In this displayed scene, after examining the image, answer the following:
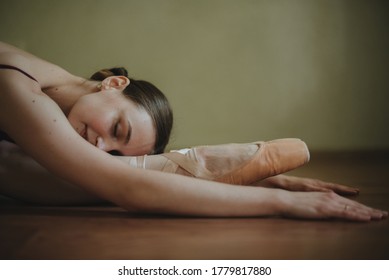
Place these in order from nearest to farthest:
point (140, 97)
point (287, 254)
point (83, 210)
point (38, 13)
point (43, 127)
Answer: point (287, 254) < point (43, 127) < point (83, 210) < point (140, 97) < point (38, 13)

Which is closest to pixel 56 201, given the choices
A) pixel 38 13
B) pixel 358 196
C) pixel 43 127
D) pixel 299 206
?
pixel 43 127

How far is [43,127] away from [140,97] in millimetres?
310

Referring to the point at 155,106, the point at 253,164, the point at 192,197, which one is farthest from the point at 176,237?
the point at 155,106

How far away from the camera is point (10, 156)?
3.15 ft

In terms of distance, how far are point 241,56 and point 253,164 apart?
2.09 meters

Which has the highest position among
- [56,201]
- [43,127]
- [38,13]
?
[38,13]

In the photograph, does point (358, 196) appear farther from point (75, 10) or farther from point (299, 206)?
point (75, 10)

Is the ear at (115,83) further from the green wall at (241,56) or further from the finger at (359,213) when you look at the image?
the green wall at (241,56)

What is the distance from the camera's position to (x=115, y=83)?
3.57 ft

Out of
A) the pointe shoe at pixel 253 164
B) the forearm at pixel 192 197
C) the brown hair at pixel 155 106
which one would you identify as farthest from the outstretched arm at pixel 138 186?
the brown hair at pixel 155 106

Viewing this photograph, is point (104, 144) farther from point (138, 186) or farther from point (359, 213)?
point (359, 213)

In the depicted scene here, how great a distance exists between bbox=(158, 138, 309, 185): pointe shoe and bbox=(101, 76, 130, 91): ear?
25 cm

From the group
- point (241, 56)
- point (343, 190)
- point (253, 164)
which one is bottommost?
point (343, 190)

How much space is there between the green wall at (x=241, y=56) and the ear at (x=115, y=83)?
1791 mm
